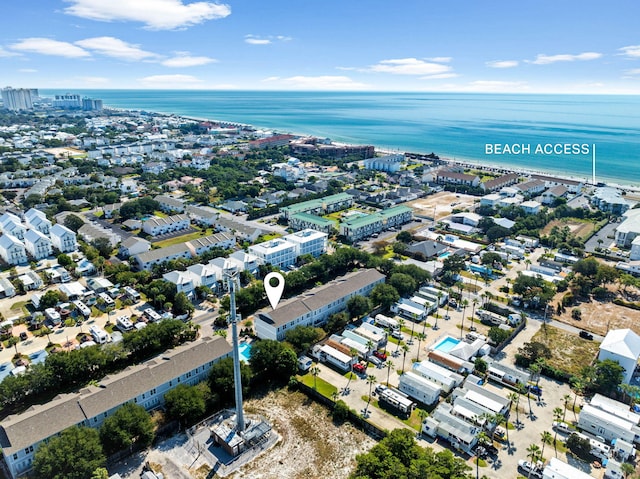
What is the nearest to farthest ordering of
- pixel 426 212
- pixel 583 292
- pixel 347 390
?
pixel 347 390 → pixel 583 292 → pixel 426 212

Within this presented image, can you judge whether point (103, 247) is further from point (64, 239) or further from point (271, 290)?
point (271, 290)

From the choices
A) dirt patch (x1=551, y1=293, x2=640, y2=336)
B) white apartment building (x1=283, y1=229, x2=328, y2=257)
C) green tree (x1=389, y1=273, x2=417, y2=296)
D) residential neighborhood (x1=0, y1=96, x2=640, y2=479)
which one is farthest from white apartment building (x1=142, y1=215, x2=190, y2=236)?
dirt patch (x1=551, y1=293, x2=640, y2=336)

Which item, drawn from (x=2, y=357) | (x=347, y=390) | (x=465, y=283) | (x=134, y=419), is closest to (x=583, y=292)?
(x=465, y=283)

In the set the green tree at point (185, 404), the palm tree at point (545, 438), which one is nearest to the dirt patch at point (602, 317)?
the palm tree at point (545, 438)

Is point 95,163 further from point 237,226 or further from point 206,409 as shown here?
point 206,409

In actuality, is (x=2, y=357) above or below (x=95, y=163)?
below

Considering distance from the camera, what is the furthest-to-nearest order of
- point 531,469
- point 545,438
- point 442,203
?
point 442,203, point 545,438, point 531,469

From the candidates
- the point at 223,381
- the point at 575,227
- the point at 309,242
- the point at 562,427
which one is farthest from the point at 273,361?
the point at 575,227

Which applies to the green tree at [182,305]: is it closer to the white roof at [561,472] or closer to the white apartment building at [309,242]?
the white apartment building at [309,242]
